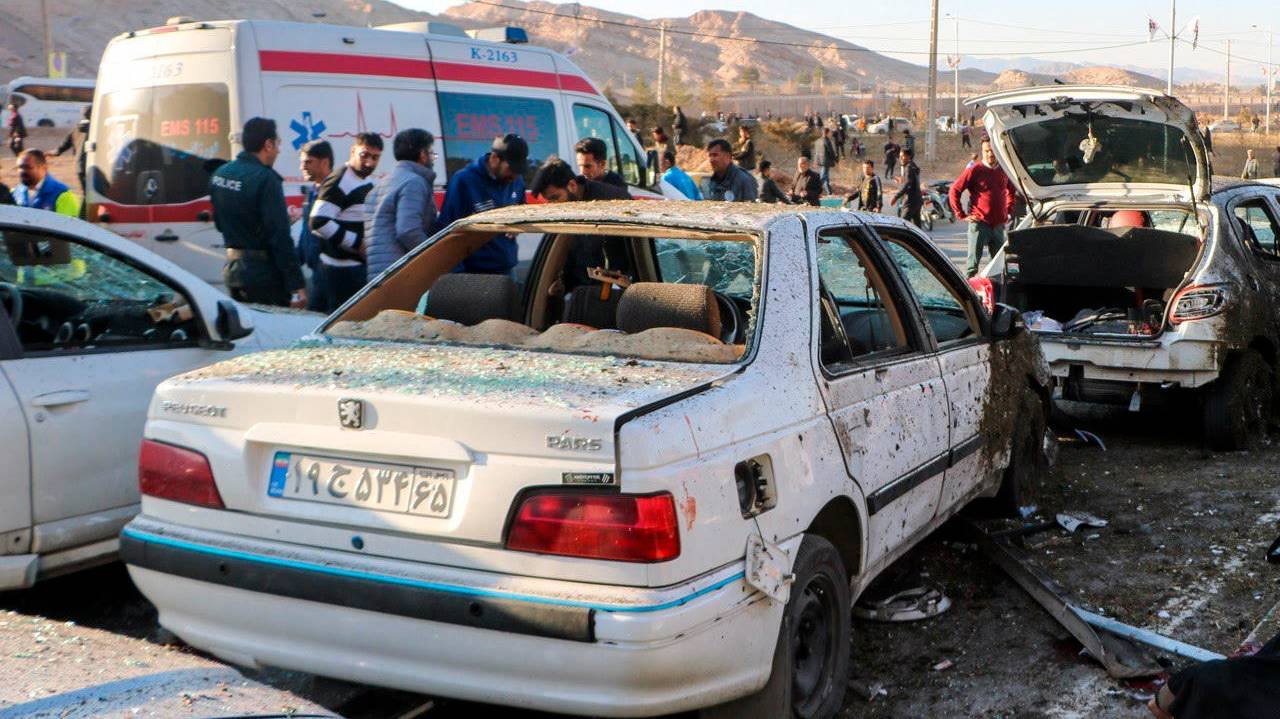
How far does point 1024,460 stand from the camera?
5.91 meters

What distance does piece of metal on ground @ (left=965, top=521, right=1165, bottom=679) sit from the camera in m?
4.14

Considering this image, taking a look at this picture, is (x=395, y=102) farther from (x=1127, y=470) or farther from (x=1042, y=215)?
(x=1127, y=470)

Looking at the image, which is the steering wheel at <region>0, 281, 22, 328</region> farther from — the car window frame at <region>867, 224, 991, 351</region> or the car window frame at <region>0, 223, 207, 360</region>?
the car window frame at <region>867, 224, 991, 351</region>

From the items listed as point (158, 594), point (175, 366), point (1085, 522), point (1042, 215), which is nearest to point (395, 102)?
point (1042, 215)

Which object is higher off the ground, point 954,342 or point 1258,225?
point 1258,225

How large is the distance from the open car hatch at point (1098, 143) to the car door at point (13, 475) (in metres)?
6.25

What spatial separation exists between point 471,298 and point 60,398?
1.41m

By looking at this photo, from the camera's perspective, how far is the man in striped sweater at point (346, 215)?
789 centimetres

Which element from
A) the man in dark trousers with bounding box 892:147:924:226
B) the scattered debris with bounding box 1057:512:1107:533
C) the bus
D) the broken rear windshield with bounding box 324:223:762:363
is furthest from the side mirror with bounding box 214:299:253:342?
the bus

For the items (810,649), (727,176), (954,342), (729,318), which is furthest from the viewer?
(727,176)

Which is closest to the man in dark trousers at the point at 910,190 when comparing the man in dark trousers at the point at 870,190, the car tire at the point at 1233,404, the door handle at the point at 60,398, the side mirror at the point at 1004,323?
the man in dark trousers at the point at 870,190

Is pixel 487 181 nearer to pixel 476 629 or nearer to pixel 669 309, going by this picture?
pixel 669 309

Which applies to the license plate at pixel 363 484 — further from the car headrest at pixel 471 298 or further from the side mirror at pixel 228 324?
the side mirror at pixel 228 324

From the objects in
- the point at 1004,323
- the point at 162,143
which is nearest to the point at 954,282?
the point at 1004,323
